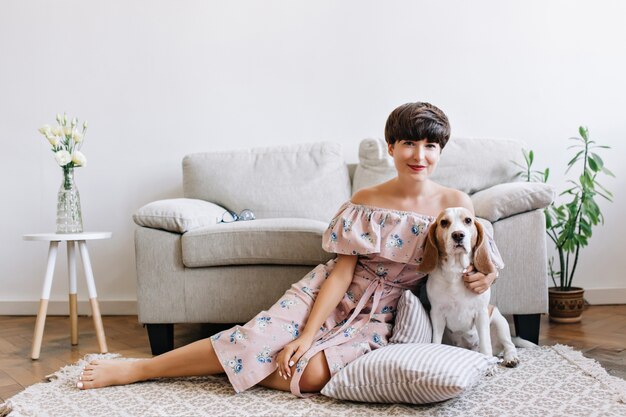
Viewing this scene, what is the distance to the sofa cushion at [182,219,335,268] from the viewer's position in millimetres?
2299

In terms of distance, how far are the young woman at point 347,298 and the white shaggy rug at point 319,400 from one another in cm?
6

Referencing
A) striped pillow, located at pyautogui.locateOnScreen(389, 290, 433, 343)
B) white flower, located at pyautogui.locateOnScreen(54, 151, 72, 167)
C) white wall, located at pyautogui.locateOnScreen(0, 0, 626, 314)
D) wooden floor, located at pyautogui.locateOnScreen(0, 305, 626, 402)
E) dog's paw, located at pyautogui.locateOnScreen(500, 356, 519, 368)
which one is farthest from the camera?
white wall, located at pyautogui.locateOnScreen(0, 0, 626, 314)

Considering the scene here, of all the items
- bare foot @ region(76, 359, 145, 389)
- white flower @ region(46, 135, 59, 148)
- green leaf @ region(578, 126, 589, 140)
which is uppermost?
green leaf @ region(578, 126, 589, 140)

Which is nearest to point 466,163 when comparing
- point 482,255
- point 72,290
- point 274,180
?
point 274,180

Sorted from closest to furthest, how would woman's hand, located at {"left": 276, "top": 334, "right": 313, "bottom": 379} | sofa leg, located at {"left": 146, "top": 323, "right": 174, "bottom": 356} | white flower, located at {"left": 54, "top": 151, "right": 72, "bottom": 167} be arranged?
woman's hand, located at {"left": 276, "top": 334, "right": 313, "bottom": 379} < sofa leg, located at {"left": 146, "top": 323, "right": 174, "bottom": 356} < white flower, located at {"left": 54, "top": 151, "right": 72, "bottom": 167}

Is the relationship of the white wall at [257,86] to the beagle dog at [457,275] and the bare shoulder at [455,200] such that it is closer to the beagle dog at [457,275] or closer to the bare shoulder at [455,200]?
the bare shoulder at [455,200]

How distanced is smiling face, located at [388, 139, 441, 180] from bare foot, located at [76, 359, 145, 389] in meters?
1.08

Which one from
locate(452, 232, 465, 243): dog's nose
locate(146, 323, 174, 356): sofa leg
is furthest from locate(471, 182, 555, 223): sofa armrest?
locate(146, 323, 174, 356): sofa leg

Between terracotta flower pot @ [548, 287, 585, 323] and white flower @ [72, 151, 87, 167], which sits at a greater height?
white flower @ [72, 151, 87, 167]

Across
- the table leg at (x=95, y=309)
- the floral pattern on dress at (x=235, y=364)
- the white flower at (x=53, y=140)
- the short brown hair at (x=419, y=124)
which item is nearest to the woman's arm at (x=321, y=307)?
the floral pattern on dress at (x=235, y=364)

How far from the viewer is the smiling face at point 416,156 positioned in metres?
1.88

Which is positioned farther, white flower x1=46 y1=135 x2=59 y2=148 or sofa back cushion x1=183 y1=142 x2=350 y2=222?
sofa back cushion x1=183 y1=142 x2=350 y2=222

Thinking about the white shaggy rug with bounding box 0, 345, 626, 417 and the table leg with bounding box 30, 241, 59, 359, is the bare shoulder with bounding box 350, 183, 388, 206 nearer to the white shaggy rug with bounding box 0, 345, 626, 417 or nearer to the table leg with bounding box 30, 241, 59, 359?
the white shaggy rug with bounding box 0, 345, 626, 417

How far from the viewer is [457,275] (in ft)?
6.14
